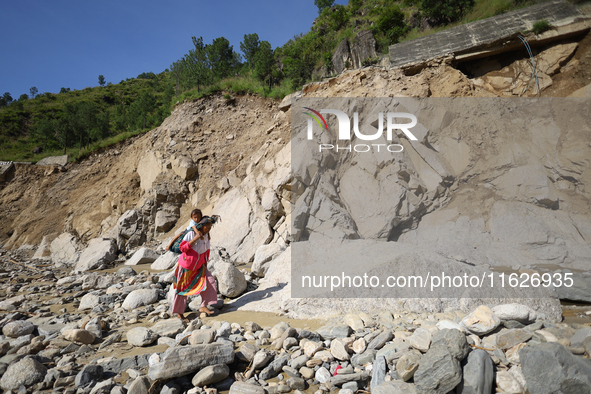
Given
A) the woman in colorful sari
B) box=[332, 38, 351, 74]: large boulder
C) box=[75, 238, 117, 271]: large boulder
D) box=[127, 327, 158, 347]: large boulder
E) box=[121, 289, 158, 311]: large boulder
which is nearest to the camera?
box=[127, 327, 158, 347]: large boulder

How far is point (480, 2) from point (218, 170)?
55.1ft

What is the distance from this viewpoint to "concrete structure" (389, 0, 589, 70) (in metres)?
9.48

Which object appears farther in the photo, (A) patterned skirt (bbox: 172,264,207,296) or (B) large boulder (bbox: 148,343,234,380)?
(A) patterned skirt (bbox: 172,264,207,296)

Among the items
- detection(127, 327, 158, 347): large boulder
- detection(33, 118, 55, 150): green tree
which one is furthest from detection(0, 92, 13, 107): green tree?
detection(127, 327, 158, 347): large boulder

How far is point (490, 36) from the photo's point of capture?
9.99 meters

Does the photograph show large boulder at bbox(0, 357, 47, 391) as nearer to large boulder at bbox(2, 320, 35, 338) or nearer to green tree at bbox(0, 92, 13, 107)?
large boulder at bbox(2, 320, 35, 338)

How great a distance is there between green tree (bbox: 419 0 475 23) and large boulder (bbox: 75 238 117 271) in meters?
20.2

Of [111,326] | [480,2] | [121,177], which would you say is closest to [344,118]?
[111,326]

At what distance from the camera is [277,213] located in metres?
7.87

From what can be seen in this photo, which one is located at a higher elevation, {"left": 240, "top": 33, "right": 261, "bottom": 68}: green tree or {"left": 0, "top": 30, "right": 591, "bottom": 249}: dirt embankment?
{"left": 240, "top": 33, "right": 261, "bottom": 68}: green tree

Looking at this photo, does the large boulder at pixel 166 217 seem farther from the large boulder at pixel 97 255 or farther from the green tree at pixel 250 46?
the green tree at pixel 250 46

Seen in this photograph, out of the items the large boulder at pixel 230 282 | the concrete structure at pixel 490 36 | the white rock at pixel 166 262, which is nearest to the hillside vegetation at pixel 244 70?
the concrete structure at pixel 490 36

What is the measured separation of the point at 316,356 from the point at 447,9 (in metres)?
20.6

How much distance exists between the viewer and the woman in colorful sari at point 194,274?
3908 millimetres
